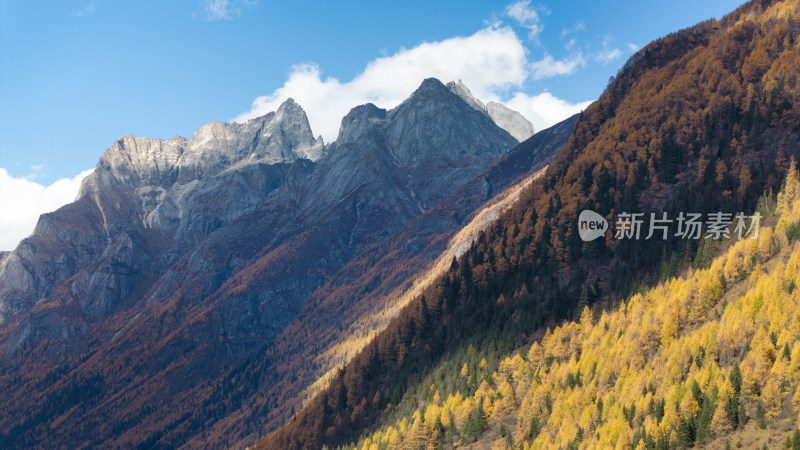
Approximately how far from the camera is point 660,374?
115062 millimetres

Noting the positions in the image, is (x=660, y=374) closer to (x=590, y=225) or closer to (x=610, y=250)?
(x=610, y=250)

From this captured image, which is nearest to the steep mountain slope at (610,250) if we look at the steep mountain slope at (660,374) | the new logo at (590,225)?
the new logo at (590,225)

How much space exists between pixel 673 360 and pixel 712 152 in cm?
9160

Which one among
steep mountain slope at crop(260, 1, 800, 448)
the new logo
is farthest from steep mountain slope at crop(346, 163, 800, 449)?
the new logo

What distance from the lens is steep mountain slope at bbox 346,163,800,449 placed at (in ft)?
328

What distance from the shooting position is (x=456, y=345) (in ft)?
594

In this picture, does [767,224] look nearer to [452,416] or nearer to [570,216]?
[570,216]

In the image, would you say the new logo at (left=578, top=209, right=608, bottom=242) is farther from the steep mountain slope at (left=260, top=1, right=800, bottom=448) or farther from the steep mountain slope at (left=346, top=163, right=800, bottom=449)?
the steep mountain slope at (left=346, top=163, right=800, bottom=449)

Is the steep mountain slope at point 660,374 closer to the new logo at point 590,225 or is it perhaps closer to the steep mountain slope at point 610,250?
the steep mountain slope at point 610,250

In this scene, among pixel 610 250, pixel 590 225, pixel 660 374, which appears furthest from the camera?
pixel 590 225

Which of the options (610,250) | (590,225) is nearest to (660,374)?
(610,250)

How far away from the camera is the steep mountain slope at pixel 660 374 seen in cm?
9988

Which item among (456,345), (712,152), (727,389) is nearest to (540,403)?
(727,389)

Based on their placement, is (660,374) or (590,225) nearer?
(660,374)
